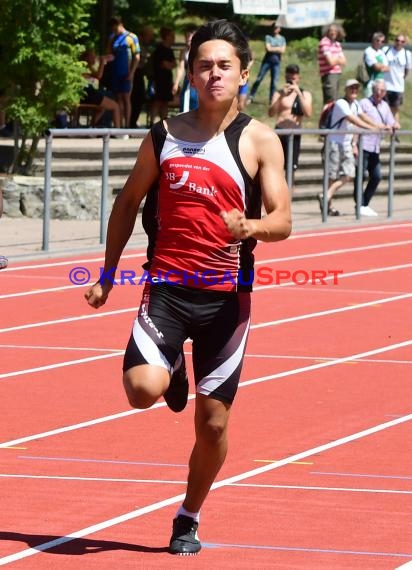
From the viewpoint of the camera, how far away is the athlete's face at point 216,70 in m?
6.22

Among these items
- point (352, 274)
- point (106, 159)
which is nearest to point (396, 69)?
point (106, 159)

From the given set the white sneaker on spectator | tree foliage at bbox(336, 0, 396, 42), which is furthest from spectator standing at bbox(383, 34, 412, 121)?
tree foliage at bbox(336, 0, 396, 42)

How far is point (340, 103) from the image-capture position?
22891 mm

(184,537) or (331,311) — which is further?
(331,311)

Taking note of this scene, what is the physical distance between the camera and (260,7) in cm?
2750

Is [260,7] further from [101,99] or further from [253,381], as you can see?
[253,381]

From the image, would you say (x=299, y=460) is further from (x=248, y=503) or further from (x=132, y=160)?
(x=132, y=160)

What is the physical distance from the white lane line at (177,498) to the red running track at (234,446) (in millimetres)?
12

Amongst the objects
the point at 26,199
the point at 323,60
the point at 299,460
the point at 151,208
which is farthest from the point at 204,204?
the point at 323,60

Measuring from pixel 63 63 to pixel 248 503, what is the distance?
14858 mm

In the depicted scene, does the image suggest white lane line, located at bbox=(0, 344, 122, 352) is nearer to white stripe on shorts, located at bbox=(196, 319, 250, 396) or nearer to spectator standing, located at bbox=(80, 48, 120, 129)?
white stripe on shorts, located at bbox=(196, 319, 250, 396)

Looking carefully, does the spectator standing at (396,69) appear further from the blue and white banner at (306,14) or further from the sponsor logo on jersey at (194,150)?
the sponsor logo on jersey at (194,150)

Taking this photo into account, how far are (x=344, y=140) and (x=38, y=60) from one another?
177 inches

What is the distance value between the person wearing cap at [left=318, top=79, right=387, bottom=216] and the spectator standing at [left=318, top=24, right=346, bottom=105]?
204 inches
